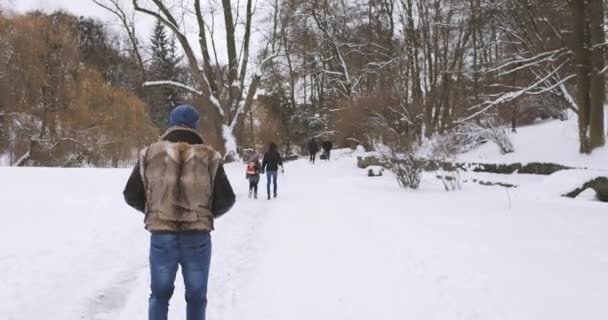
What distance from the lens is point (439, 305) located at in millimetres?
4645

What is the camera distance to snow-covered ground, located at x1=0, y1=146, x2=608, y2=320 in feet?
15.2

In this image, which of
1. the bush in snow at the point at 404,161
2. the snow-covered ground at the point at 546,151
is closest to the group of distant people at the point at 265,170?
the bush in snow at the point at 404,161

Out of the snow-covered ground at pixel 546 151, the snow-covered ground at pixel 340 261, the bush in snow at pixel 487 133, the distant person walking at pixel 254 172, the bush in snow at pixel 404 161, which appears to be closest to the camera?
the snow-covered ground at pixel 340 261

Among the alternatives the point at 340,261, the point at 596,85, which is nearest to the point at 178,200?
the point at 340,261

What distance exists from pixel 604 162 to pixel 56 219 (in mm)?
13807

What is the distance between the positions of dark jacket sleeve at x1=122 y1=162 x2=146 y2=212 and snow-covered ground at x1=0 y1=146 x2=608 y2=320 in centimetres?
154

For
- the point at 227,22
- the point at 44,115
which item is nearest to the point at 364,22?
the point at 227,22

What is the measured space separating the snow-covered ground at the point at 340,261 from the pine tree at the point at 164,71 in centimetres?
4146

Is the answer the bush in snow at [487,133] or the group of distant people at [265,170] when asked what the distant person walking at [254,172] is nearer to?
the group of distant people at [265,170]

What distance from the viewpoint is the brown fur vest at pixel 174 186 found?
336 cm

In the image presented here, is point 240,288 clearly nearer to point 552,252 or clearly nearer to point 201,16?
point 552,252

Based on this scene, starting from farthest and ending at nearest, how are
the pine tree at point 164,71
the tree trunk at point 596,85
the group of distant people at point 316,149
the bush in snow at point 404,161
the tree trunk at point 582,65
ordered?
the pine tree at point 164,71 → the group of distant people at point 316,149 → the tree trunk at point 582,65 → the tree trunk at point 596,85 → the bush in snow at point 404,161

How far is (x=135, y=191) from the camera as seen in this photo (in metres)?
3.51

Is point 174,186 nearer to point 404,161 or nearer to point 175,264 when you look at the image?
point 175,264
